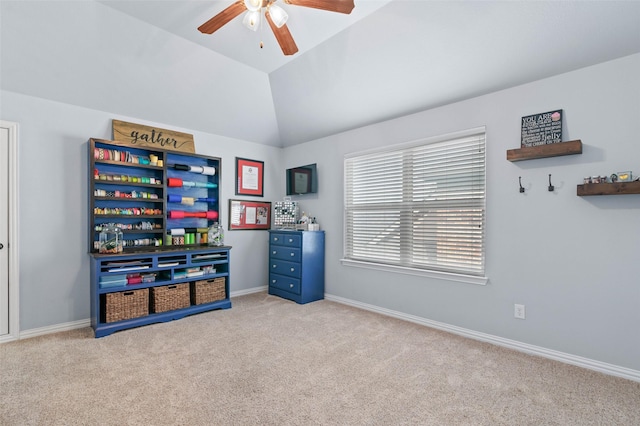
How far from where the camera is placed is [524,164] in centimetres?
272

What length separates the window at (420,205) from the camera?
3.07 m

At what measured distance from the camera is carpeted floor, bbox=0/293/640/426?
1.82 metres

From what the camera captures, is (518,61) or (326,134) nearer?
(518,61)

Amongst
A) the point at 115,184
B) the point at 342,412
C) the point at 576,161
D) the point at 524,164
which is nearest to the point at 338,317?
the point at 342,412

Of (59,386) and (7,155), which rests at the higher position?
(7,155)

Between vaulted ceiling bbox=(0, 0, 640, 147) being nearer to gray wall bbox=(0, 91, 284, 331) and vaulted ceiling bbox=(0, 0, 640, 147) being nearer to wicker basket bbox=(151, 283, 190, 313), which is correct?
gray wall bbox=(0, 91, 284, 331)

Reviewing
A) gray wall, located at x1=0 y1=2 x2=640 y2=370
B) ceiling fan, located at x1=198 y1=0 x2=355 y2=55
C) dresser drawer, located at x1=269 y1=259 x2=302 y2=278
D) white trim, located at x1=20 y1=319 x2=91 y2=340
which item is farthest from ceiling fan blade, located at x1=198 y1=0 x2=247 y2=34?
white trim, located at x1=20 y1=319 x2=91 y2=340

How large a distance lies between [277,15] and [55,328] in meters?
3.56

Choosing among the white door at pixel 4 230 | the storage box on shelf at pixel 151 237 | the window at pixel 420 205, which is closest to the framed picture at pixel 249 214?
the storage box on shelf at pixel 151 237

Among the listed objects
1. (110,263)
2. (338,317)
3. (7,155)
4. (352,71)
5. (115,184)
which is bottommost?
(338,317)

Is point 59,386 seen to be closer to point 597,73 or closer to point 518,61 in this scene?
point 518,61

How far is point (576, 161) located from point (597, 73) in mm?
665

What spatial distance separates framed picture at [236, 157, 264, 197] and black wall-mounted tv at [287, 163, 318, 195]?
0.45m

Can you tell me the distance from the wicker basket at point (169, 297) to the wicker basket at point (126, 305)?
9 cm
